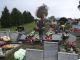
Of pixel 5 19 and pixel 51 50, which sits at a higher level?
pixel 5 19

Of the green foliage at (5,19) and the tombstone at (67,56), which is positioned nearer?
the tombstone at (67,56)

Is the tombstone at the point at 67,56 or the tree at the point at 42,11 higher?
the tree at the point at 42,11

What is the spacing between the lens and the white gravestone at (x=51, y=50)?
11398mm

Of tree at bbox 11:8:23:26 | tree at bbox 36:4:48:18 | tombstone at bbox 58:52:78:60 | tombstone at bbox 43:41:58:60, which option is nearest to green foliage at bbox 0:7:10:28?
tree at bbox 11:8:23:26

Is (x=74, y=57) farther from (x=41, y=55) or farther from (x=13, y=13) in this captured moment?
(x=13, y=13)

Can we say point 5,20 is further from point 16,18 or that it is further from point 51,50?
point 51,50

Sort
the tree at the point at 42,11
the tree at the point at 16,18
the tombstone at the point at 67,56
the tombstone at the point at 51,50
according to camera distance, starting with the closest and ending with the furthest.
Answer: the tombstone at the point at 67,56 < the tombstone at the point at 51,50 < the tree at the point at 42,11 < the tree at the point at 16,18

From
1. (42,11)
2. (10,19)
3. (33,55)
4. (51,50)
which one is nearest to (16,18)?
(10,19)

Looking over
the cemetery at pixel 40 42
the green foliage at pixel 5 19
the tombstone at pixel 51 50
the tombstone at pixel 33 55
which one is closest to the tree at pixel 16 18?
the cemetery at pixel 40 42

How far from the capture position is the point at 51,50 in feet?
37.6

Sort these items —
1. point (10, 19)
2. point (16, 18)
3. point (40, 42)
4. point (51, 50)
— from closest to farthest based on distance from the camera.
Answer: point (51, 50) → point (40, 42) → point (10, 19) → point (16, 18)

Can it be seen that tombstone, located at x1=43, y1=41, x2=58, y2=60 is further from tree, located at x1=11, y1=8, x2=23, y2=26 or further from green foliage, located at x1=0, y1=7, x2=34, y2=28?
tree, located at x1=11, y1=8, x2=23, y2=26

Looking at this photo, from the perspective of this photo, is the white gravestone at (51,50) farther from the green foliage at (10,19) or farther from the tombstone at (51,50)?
the green foliage at (10,19)

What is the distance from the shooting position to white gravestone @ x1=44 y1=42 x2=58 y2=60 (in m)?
11.4
